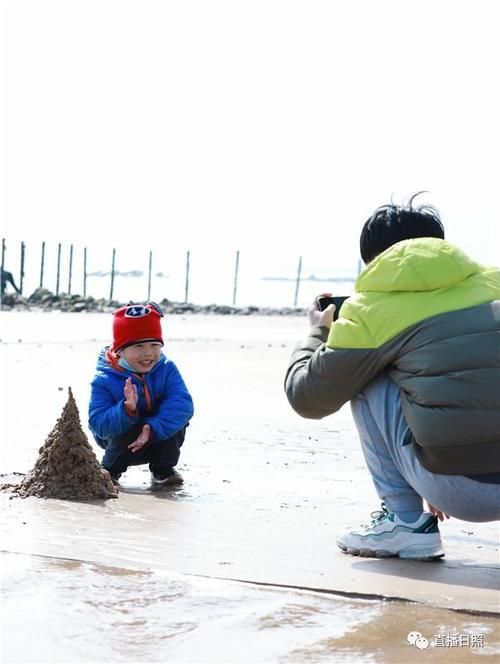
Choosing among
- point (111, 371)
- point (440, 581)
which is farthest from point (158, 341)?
point (440, 581)

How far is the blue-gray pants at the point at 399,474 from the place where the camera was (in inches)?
144

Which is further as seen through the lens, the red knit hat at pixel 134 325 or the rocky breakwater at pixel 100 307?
the rocky breakwater at pixel 100 307

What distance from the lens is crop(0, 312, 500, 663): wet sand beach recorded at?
117 inches

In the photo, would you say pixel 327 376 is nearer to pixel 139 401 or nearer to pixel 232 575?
pixel 232 575

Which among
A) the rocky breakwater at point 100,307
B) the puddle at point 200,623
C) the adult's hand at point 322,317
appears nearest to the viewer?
the puddle at point 200,623

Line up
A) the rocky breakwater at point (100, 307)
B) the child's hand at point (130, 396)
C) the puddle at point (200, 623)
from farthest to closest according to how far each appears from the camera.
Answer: the rocky breakwater at point (100, 307)
the child's hand at point (130, 396)
the puddle at point (200, 623)

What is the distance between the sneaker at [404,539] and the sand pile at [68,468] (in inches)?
54.9

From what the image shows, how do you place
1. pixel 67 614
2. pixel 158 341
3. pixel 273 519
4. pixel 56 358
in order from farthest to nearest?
pixel 56 358, pixel 158 341, pixel 273 519, pixel 67 614

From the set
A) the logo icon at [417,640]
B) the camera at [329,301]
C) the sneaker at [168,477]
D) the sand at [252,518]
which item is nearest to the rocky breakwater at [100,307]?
the sand at [252,518]

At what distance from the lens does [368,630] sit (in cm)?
311

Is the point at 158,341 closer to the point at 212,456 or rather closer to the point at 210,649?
the point at 212,456

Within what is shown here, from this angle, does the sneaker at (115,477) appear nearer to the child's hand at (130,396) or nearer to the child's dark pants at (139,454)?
the child's dark pants at (139,454)

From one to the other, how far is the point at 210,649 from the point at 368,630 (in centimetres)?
47

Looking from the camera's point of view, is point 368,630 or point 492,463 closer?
point 368,630
